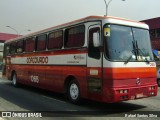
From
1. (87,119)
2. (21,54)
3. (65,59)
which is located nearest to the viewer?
(87,119)

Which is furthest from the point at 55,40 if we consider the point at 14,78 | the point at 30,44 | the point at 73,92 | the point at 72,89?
the point at 14,78

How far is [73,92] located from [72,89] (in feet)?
0.47

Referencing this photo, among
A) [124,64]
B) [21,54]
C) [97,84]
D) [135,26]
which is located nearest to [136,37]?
[135,26]

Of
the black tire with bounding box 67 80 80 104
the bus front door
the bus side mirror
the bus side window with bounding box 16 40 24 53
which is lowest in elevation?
the black tire with bounding box 67 80 80 104

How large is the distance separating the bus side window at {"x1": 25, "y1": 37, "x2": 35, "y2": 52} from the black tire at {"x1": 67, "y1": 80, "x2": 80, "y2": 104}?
451cm

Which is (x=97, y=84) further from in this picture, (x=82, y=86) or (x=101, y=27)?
(x=101, y=27)

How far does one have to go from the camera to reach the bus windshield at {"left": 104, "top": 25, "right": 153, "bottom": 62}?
31.8 ft

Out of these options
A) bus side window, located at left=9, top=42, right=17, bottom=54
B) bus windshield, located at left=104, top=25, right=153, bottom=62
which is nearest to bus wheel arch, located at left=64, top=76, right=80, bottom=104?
bus windshield, located at left=104, top=25, right=153, bottom=62

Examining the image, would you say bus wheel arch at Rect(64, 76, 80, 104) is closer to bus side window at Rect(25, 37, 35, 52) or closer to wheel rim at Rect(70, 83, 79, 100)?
wheel rim at Rect(70, 83, 79, 100)

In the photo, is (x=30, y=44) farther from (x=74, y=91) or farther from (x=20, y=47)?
(x=74, y=91)

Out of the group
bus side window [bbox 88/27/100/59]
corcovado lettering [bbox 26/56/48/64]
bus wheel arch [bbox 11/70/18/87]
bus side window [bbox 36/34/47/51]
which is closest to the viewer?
bus side window [bbox 88/27/100/59]

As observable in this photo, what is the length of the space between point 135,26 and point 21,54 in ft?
27.5

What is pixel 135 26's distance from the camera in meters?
10.6

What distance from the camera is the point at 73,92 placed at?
11445 mm
